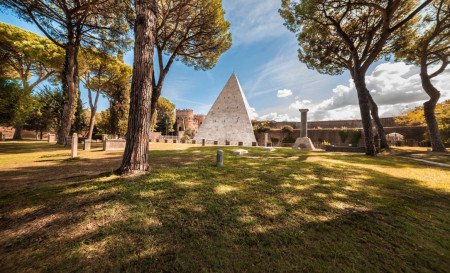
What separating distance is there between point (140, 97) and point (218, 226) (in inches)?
143

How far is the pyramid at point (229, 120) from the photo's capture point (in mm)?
20562

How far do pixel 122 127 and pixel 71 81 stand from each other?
8.97 metres

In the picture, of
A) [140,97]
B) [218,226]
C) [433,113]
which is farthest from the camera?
[433,113]

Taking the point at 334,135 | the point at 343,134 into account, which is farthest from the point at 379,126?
the point at 334,135

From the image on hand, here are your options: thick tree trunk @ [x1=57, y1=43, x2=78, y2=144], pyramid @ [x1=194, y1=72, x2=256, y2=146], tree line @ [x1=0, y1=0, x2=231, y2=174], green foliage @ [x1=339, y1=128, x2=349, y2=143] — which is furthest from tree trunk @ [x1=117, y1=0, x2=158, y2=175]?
green foliage @ [x1=339, y1=128, x2=349, y2=143]

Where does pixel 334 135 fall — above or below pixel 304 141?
above

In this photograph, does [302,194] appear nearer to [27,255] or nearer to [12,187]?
[27,255]

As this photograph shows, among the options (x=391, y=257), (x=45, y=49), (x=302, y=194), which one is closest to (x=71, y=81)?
(x=45, y=49)

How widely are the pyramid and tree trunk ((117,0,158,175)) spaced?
16938 mm

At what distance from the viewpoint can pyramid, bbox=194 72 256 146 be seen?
67.5 ft

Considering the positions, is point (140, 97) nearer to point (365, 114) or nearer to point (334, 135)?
point (365, 114)

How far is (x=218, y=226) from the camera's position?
6.84ft

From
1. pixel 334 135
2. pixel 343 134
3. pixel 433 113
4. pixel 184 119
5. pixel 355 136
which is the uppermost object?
pixel 184 119

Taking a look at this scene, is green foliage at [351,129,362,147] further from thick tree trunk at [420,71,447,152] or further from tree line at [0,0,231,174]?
tree line at [0,0,231,174]
